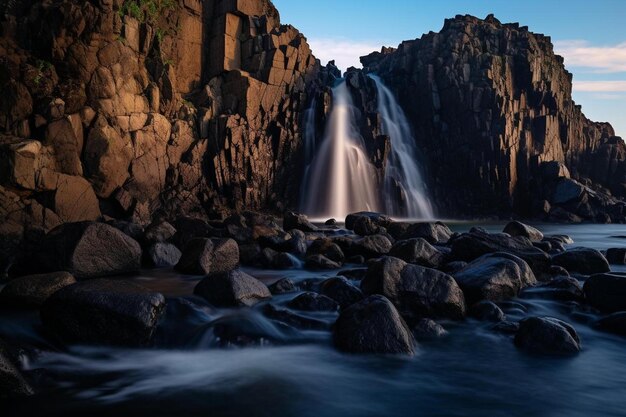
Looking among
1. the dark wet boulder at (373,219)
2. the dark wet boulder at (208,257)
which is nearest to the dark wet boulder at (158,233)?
the dark wet boulder at (208,257)

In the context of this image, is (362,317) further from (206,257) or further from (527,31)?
(527,31)

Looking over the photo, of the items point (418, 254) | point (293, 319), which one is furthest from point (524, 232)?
point (293, 319)

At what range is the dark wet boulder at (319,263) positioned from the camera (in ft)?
37.9

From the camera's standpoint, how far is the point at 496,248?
420 inches

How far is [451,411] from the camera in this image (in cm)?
434

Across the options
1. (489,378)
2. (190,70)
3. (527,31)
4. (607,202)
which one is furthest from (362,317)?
(527,31)

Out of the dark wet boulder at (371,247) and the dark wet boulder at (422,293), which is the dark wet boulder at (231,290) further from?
the dark wet boulder at (371,247)

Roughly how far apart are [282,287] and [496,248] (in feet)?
17.9

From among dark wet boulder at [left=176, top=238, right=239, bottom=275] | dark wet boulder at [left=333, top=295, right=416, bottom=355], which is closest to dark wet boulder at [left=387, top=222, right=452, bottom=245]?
dark wet boulder at [left=176, top=238, right=239, bottom=275]

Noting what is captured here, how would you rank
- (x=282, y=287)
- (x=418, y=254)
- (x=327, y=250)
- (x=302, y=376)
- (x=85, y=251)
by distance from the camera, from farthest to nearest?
(x=327, y=250), (x=418, y=254), (x=85, y=251), (x=282, y=287), (x=302, y=376)

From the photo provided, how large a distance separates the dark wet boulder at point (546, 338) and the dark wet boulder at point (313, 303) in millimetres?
2871

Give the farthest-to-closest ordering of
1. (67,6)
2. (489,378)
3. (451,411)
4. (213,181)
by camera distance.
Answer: (213,181), (67,6), (489,378), (451,411)

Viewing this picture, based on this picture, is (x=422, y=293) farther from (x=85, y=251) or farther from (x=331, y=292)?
(x=85, y=251)

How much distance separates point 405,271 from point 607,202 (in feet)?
148
